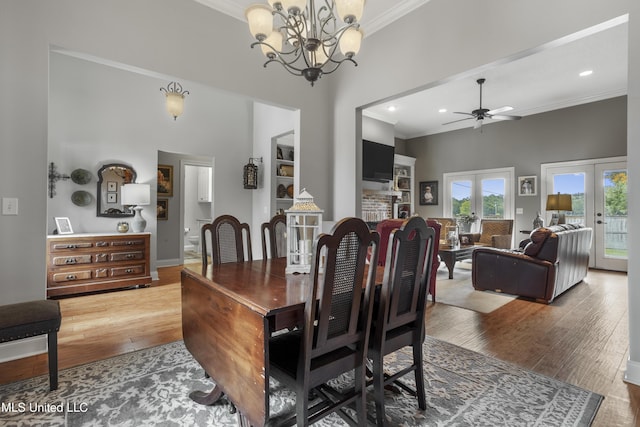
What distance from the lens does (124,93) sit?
4.78 m

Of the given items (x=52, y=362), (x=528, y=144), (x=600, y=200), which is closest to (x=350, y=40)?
(x=52, y=362)

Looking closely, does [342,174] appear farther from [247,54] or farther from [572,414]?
[572,414]

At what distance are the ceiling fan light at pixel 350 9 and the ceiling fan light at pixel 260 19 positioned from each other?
17.8 inches

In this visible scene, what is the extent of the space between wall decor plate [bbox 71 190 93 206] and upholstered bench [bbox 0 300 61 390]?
2.93m

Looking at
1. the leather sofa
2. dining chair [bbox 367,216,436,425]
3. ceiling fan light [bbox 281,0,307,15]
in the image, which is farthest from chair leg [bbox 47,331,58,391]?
the leather sofa

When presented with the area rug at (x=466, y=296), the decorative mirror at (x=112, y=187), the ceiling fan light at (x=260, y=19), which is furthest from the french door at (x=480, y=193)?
the decorative mirror at (x=112, y=187)

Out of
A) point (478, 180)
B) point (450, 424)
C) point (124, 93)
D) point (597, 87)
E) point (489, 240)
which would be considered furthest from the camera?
point (478, 180)

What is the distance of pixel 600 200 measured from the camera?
5922mm

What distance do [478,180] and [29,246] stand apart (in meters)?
8.09

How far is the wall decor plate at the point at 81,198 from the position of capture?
174 inches

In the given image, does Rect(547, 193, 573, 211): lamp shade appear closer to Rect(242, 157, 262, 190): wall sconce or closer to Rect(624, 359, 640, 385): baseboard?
Rect(624, 359, 640, 385): baseboard

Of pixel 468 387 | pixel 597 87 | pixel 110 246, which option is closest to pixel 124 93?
pixel 110 246

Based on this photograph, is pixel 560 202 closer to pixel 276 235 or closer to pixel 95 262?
pixel 276 235

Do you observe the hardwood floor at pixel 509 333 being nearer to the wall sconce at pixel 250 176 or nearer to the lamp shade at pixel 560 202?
the lamp shade at pixel 560 202
